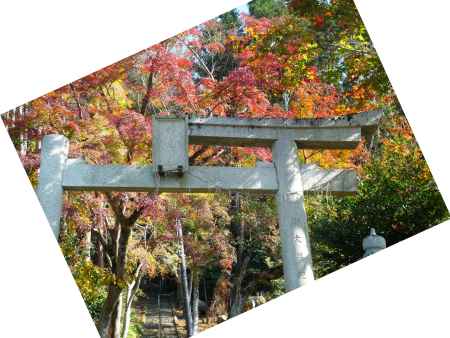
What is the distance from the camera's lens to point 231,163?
26.9 ft

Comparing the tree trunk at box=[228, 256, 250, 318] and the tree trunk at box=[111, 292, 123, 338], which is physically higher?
the tree trunk at box=[228, 256, 250, 318]

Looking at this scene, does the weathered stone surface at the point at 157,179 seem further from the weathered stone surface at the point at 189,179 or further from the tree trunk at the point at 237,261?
the tree trunk at the point at 237,261

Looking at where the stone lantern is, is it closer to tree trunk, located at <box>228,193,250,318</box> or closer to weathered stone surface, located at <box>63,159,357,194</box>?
weathered stone surface, located at <box>63,159,357,194</box>

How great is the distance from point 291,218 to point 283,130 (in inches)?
30.7

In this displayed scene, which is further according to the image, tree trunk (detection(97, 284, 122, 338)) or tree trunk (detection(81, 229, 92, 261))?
tree trunk (detection(81, 229, 92, 261))

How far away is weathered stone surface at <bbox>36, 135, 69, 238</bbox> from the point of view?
3.75 metres

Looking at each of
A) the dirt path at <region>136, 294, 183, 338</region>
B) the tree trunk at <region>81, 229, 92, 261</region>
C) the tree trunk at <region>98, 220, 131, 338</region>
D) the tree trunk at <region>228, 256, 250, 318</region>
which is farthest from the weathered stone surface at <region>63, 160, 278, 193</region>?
the dirt path at <region>136, 294, 183, 338</region>

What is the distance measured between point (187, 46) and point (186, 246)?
14.3ft

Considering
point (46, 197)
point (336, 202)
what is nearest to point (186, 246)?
point (336, 202)

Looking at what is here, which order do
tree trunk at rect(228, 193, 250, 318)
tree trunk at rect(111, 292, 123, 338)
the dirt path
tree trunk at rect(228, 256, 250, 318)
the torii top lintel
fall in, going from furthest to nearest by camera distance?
the dirt path, tree trunk at rect(228, 256, 250, 318), tree trunk at rect(228, 193, 250, 318), tree trunk at rect(111, 292, 123, 338), the torii top lintel

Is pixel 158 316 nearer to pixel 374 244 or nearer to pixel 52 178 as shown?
pixel 374 244

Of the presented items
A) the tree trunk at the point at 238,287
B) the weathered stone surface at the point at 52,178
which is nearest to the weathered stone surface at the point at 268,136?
the weathered stone surface at the point at 52,178

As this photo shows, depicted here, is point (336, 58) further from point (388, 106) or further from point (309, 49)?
point (388, 106)

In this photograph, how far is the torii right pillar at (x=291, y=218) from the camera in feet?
12.3
